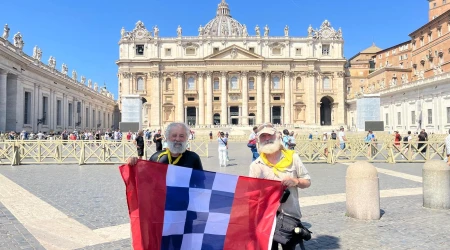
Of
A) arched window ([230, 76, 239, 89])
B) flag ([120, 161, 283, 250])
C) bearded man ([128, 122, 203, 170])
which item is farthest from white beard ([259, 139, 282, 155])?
arched window ([230, 76, 239, 89])

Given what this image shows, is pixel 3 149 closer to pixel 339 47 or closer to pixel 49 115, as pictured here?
pixel 49 115

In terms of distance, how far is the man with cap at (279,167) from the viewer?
11.5 feet

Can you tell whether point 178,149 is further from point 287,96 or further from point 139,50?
point 139,50

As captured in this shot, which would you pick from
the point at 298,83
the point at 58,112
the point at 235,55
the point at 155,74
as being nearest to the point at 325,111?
the point at 298,83

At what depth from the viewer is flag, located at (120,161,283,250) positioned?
3.44 meters

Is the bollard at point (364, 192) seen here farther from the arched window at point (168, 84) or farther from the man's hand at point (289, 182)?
the arched window at point (168, 84)

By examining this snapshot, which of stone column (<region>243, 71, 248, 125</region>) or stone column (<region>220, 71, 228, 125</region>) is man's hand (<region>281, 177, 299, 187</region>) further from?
stone column (<region>220, 71, 228, 125</region>)

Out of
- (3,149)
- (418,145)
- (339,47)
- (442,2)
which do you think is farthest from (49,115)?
(442,2)

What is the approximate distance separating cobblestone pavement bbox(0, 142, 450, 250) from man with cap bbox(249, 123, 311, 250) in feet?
5.05

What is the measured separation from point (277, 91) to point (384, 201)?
→ 5930 centimetres

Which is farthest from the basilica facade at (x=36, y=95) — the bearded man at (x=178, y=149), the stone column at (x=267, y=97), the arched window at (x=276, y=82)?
the arched window at (x=276, y=82)

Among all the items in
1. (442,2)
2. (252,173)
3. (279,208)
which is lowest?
(279,208)

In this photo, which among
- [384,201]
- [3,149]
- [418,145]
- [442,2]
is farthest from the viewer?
[442,2]

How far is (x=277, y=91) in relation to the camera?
2598 inches
